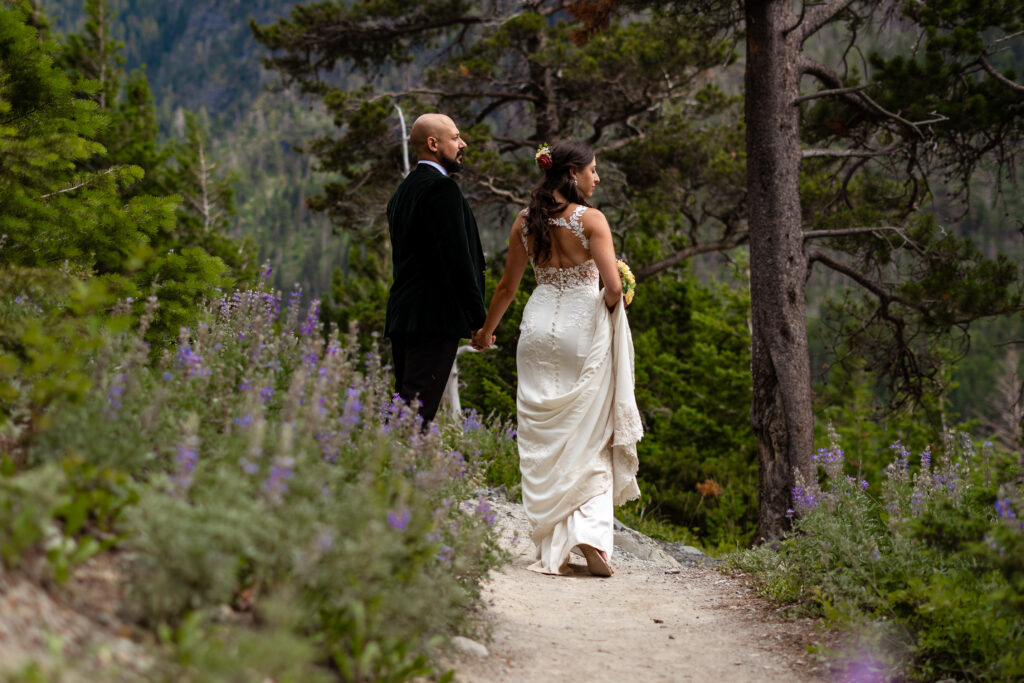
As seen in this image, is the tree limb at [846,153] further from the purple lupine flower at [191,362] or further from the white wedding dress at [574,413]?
the purple lupine flower at [191,362]

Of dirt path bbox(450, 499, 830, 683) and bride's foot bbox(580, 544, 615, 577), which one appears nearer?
dirt path bbox(450, 499, 830, 683)

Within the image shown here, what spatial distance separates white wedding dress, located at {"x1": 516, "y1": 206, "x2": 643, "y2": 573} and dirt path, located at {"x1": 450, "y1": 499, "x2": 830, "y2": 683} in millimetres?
358

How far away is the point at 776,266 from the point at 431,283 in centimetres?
418

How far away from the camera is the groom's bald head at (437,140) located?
482cm

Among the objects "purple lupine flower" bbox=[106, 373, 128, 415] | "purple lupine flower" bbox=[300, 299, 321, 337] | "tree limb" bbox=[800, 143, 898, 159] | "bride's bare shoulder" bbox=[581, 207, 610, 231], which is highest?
"tree limb" bbox=[800, 143, 898, 159]

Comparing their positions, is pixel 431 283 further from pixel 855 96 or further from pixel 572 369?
pixel 855 96

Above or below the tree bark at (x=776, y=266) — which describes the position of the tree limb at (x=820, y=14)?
above

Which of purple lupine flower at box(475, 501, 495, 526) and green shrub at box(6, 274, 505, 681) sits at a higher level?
green shrub at box(6, 274, 505, 681)

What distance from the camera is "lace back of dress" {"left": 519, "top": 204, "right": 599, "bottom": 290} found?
18.5 feet

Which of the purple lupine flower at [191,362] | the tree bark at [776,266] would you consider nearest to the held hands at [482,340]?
the purple lupine flower at [191,362]

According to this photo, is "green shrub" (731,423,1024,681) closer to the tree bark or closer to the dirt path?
the dirt path

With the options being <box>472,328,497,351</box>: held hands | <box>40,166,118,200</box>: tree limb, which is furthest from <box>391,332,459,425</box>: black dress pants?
<box>40,166,118,200</box>: tree limb

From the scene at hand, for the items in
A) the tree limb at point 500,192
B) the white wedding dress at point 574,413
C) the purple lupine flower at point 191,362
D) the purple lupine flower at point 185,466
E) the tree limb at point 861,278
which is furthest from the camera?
the tree limb at point 500,192

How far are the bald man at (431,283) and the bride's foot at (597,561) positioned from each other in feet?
5.06
